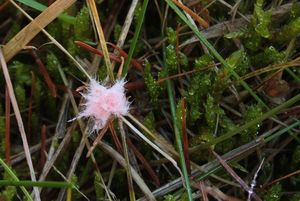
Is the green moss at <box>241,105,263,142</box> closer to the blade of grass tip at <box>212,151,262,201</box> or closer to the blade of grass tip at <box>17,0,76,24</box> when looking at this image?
the blade of grass tip at <box>212,151,262,201</box>

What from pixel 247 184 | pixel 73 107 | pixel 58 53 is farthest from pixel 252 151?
pixel 58 53

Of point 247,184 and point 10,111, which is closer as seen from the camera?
point 247,184

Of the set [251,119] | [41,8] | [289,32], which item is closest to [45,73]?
[41,8]

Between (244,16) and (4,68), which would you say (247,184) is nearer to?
(244,16)

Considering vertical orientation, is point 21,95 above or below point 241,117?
above

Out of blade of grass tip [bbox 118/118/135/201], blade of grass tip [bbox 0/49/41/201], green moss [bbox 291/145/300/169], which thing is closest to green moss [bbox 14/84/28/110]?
blade of grass tip [bbox 0/49/41/201]

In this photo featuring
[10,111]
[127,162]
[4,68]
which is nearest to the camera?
[127,162]

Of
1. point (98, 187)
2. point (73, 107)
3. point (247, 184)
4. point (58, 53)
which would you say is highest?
point (58, 53)
